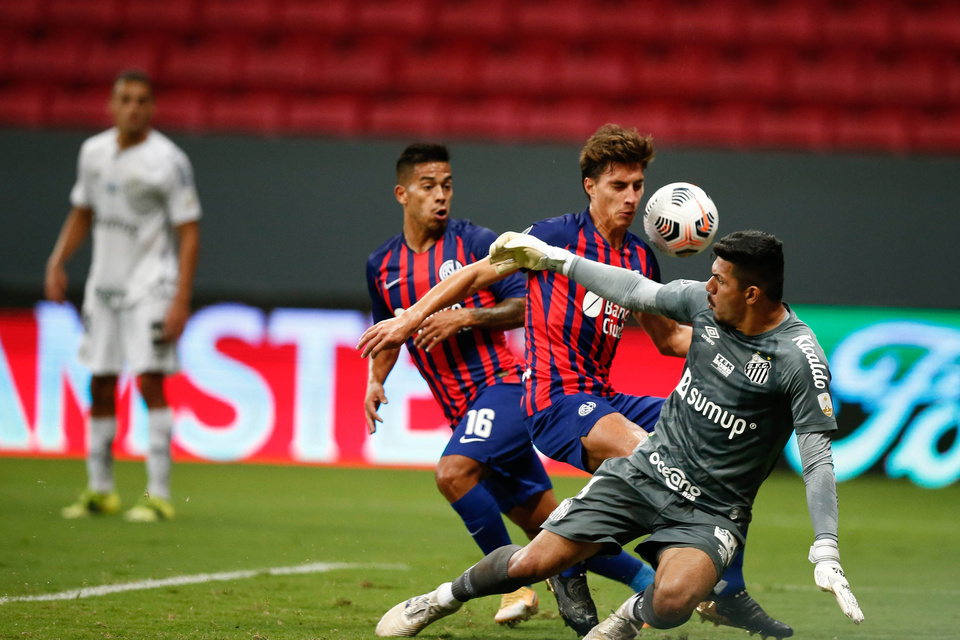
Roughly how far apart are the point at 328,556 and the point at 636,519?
245 cm

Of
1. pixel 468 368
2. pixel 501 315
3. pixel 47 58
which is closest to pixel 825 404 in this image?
pixel 501 315

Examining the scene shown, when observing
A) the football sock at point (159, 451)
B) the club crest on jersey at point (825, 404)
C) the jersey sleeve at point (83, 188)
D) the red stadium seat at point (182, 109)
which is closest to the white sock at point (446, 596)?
the club crest on jersey at point (825, 404)

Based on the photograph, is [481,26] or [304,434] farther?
[481,26]

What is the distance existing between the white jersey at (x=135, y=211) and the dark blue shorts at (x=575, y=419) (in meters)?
3.50

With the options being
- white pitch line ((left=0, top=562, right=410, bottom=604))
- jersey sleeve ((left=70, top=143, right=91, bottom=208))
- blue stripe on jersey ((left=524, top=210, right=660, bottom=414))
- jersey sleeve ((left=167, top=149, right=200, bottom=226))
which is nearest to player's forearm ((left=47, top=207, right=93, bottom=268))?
jersey sleeve ((left=70, top=143, right=91, bottom=208))

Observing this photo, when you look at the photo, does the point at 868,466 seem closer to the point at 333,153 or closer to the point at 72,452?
the point at 333,153

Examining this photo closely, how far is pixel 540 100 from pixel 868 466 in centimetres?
444

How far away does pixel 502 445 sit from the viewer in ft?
14.0

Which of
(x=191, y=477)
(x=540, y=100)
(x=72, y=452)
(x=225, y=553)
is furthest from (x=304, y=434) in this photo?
(x=540, y=100)

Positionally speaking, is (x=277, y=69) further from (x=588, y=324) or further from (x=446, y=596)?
(x=446, y=596)

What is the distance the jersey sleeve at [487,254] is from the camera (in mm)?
4656

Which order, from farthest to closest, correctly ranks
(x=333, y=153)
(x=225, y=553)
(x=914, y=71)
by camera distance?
(x=914, y=71), (x=333, y=153), (x=225, y=553)

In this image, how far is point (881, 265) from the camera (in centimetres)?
889

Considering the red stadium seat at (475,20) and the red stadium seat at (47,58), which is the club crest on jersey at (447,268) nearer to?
the red stadium seat at (475,20)
